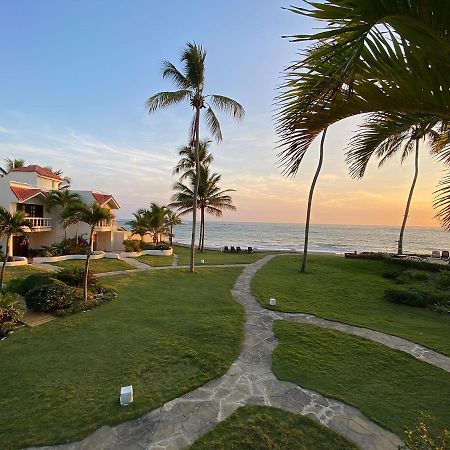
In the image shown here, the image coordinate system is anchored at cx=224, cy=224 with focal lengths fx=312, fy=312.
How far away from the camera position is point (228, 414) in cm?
538

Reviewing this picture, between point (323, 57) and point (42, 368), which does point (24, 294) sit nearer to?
point (42, 368)

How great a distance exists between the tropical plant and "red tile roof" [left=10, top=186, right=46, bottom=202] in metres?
11.7

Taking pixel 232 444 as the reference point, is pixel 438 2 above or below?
above

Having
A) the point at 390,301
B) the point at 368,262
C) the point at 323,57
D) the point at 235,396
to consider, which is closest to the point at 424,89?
the point at 323,57

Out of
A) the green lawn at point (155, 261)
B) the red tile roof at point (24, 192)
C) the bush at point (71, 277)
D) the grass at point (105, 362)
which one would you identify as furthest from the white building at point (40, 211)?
the grass at point (105, 362)

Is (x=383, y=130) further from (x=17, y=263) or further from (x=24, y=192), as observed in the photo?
(x=24, y=192)

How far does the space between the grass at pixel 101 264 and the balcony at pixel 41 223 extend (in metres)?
4.04

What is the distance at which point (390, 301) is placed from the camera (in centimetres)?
1303

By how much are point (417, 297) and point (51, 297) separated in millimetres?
13849

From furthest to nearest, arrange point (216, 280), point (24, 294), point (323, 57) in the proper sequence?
1. point (216, 280)
2. point (24, 294)
3. point (323, 57)

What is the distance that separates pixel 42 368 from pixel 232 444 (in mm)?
4750

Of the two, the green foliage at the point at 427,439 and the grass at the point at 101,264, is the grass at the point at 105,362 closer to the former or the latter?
the green foliage at the point at 427,439

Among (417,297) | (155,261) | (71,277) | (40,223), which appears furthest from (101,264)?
(417,297)

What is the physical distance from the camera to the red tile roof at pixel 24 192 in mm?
21047
